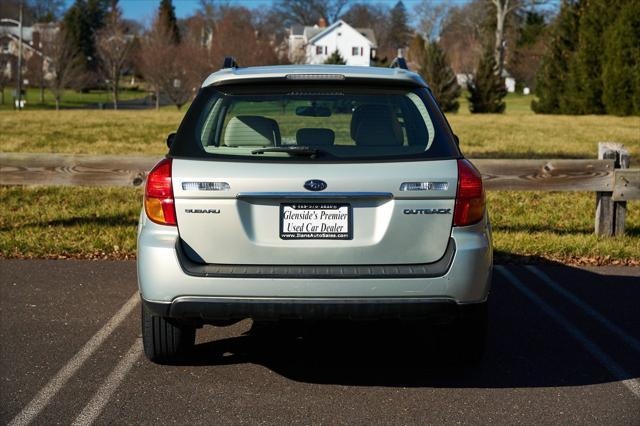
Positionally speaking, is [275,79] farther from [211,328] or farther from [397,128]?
[211,328]

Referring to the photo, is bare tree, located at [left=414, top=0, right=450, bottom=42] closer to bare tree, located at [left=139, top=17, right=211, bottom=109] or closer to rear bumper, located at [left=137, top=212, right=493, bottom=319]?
bare tree, located at [left=139, top=17, right=211, bottom=109]

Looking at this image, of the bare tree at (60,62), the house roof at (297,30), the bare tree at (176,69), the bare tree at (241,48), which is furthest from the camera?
the house roof at (297,30)

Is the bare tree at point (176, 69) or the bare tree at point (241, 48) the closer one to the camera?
the bare tree at point (241, 48)

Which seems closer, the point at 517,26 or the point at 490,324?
the point at 490,324

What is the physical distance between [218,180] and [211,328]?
1931 millimetres

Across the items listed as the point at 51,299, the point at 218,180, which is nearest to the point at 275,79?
the point at 218,180

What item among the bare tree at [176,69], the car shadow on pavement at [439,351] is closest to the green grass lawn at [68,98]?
the bare tree at [176,69]

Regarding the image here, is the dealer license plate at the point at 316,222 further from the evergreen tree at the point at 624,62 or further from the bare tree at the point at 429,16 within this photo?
the bare tree at the point at 429,16

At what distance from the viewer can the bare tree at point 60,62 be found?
75.8m

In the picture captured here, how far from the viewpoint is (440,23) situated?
4309 inches

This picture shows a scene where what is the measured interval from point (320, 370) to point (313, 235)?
1.10 m

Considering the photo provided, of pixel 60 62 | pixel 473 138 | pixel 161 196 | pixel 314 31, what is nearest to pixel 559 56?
pixel 473 138

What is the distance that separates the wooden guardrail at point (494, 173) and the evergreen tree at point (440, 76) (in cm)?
4147

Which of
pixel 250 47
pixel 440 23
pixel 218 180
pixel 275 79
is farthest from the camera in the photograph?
pixel 440 23
